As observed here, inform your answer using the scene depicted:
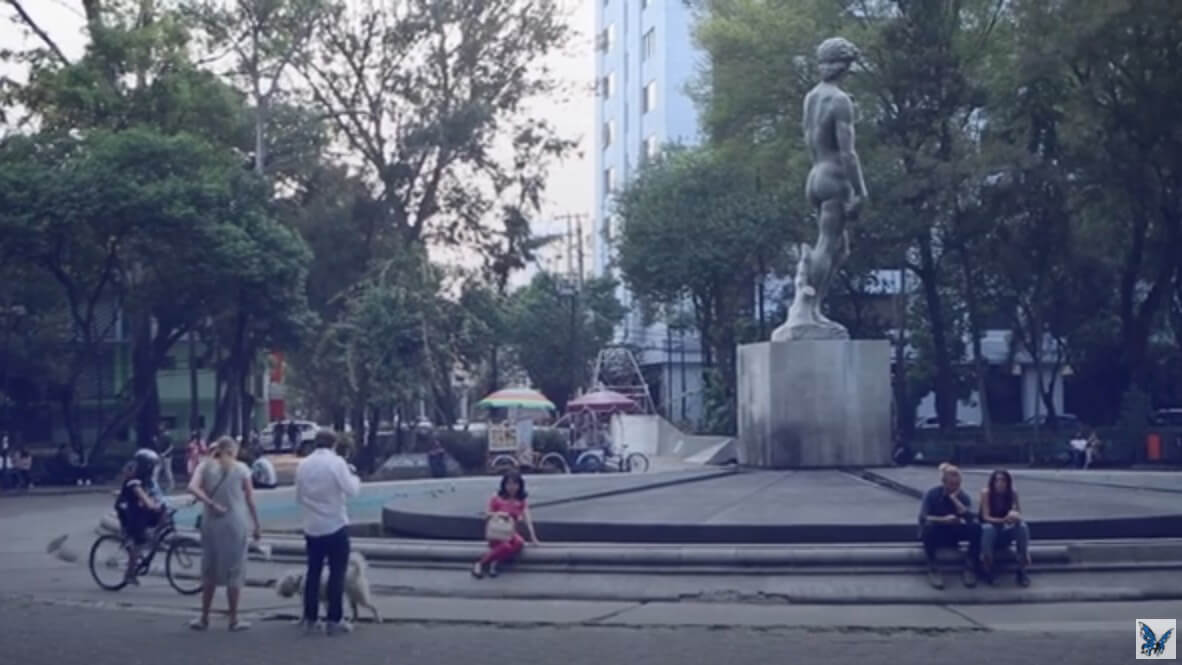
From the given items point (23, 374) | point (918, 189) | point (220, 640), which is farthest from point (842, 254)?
point (23, 374)

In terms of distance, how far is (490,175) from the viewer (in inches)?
2121

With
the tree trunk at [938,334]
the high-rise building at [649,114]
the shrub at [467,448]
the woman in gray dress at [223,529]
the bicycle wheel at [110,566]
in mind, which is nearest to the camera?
the woman in gray dress at [223,529]

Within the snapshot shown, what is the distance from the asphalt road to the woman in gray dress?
350mm

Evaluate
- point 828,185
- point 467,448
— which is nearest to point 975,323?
point 467,448

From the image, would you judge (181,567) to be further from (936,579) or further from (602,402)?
(602,402)

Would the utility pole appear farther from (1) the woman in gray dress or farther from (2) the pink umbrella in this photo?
(1) the woman in gray dress

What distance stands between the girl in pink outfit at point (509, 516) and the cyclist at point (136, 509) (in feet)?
13.3

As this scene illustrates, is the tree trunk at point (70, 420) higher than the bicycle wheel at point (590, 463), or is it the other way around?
the tree trunk at point (70, 420)

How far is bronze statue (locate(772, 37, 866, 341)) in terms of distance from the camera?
23.2 metres

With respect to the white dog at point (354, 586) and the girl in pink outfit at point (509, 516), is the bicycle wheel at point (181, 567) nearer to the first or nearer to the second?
the girl in pink outfit at point (509, 516)

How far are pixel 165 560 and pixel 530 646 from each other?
7361mm

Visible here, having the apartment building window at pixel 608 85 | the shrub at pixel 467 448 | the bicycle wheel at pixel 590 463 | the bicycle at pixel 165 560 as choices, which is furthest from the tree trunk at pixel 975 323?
the bicycle at pixel 165 560

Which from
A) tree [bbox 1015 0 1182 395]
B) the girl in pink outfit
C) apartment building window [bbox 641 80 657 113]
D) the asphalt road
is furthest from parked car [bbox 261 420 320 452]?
the asphalt road

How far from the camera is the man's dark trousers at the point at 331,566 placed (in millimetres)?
14164
